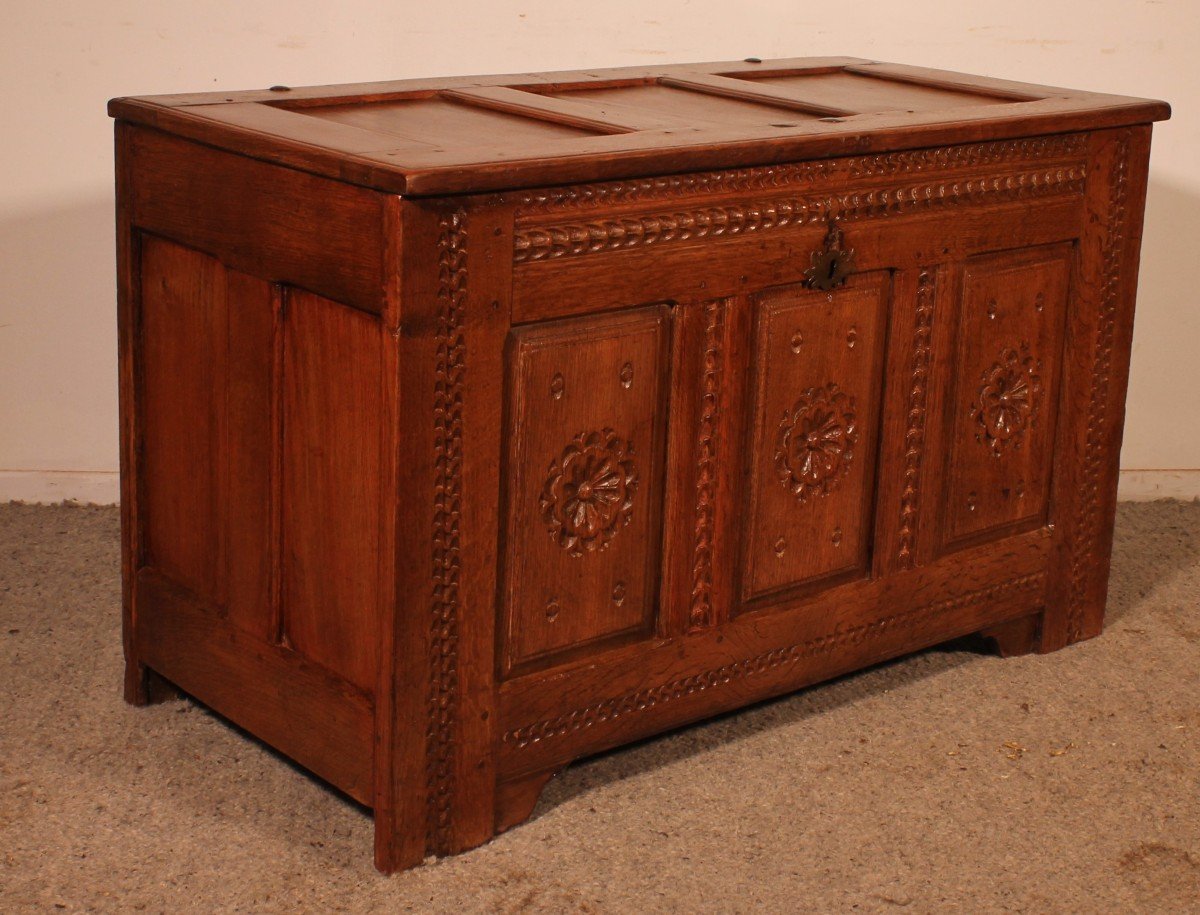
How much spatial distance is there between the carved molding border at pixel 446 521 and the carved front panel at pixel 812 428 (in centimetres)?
51

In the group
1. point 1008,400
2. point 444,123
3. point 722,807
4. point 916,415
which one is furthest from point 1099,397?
point 444,123

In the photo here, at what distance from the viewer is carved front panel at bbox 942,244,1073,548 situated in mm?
2785

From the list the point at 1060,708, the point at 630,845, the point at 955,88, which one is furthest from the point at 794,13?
the point at 630,845

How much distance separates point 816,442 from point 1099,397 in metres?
0.62

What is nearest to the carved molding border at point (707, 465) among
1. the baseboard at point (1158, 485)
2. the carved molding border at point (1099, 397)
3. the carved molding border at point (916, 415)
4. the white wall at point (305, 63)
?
the carved molding border at point (916, 415)

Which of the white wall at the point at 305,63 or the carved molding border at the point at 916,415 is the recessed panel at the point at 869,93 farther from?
the white wall at the point at 305,63

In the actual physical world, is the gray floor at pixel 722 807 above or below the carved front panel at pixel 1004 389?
below

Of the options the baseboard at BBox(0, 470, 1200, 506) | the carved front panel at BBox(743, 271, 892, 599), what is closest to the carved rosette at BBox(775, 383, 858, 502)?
the carved front panel at BBox(743, 271, 892, 599)

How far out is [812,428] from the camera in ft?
8.61

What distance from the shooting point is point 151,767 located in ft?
8.35

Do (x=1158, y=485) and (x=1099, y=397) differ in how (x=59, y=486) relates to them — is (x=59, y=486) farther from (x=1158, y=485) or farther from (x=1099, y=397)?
(x=1158, y=485)

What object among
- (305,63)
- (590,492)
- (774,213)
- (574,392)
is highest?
(305,63)

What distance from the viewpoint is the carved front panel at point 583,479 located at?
229cm

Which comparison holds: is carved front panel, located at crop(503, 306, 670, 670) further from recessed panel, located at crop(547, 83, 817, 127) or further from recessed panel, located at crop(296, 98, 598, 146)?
recessed panel, located at crop(547, 83, 817, 127)
